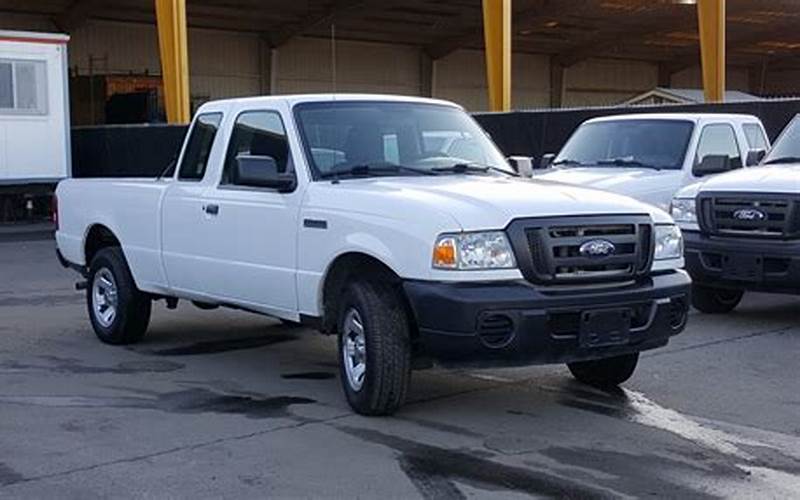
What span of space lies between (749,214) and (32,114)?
16510 millimetres

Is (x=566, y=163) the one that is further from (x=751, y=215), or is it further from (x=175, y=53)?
(x=175, y=53)

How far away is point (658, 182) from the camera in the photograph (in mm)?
11797

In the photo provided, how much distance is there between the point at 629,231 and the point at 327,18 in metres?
36.0

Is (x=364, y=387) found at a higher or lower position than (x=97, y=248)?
lower

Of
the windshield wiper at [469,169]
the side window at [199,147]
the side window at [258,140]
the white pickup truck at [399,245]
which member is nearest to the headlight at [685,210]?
the white pickup truck at [399,245]

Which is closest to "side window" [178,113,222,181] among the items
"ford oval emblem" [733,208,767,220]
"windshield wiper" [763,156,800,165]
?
"ford oval emblem" [733,208,767,220]

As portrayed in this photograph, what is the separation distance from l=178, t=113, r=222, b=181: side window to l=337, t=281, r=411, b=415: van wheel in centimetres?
226

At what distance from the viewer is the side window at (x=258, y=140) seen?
771 centimetres

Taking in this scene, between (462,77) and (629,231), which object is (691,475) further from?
(462,77)

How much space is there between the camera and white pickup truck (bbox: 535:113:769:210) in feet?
38.6

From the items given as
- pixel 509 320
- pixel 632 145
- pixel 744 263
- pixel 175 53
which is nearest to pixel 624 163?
pixel 632 145

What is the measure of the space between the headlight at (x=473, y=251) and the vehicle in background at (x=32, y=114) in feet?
58.1

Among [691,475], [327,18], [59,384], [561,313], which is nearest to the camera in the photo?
[691,475]

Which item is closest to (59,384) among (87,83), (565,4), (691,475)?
(691,475)
